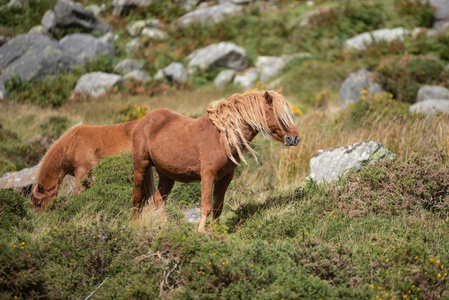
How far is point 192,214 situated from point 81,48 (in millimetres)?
14441

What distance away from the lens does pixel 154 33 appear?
75.3 feet

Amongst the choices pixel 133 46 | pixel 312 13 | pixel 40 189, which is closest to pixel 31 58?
pixel 133 46

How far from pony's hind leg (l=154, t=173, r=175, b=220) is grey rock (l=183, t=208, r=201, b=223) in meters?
0.86

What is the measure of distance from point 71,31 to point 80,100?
275 inches

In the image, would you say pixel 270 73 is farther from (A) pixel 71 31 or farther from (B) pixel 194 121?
(B) pixel 194 121

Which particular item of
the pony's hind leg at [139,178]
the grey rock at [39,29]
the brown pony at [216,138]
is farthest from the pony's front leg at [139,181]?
the grey rock at [39,29]

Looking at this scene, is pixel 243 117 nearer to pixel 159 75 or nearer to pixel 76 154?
pixel 76 154

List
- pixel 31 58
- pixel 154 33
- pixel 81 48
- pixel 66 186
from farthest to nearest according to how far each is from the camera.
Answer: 1. pixel 154 33
2. pixel 81 48
3. pixel 31 58
4. pixel 66 186

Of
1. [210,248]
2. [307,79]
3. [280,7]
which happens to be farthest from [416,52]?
[210,248]

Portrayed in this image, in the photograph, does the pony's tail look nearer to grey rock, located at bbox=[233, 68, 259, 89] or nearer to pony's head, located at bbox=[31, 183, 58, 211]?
pony's head, located at bbox=[31, 183, 58, 211]

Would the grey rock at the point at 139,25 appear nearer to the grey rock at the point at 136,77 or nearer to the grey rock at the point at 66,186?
the grey rock at the point at 136,77

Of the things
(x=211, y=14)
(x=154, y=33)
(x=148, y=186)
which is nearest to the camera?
(x=148, y=186)

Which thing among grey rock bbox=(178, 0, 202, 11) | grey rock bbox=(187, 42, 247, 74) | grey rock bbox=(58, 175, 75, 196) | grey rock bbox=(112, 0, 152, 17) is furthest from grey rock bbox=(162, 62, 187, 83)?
grey rock bbox=(58, 175, 75, 196)

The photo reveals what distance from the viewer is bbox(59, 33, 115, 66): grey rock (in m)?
18.5
